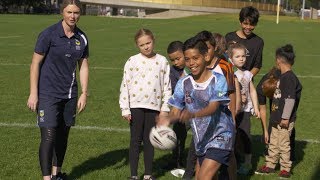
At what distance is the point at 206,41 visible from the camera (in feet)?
17.7

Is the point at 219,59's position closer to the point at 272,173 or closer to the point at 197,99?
the point at 197,99

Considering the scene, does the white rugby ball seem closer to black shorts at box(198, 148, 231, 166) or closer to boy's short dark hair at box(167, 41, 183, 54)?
black shorts at box(198, 148, 231, 166)

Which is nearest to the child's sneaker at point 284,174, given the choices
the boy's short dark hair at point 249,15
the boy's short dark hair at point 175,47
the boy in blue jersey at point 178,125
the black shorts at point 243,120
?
the black shorts at point 243,120

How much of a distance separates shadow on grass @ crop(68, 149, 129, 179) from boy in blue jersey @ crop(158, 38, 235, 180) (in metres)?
2.32

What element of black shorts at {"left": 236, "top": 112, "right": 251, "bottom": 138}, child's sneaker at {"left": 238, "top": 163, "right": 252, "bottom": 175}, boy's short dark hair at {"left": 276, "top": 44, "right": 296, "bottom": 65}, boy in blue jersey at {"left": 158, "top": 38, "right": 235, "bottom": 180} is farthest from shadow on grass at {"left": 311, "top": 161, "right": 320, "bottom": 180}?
boy in blue jersey at {"left": 158, "top": 38, "right": 235, "bottom": 180}

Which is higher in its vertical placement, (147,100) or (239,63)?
(239,63)

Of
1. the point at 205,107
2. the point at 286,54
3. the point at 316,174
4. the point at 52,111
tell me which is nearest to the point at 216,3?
the point at 316,174

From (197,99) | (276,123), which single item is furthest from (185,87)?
(276,123)

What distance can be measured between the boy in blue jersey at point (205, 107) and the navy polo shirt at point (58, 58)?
5.42ft

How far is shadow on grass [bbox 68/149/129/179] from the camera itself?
717 centimetres

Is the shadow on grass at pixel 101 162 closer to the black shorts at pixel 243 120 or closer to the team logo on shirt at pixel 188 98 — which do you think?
the black shorts at pixel 243 120

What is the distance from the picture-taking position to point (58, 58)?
244 inches

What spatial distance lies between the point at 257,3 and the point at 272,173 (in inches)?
4293

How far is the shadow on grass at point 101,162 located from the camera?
7168mm
